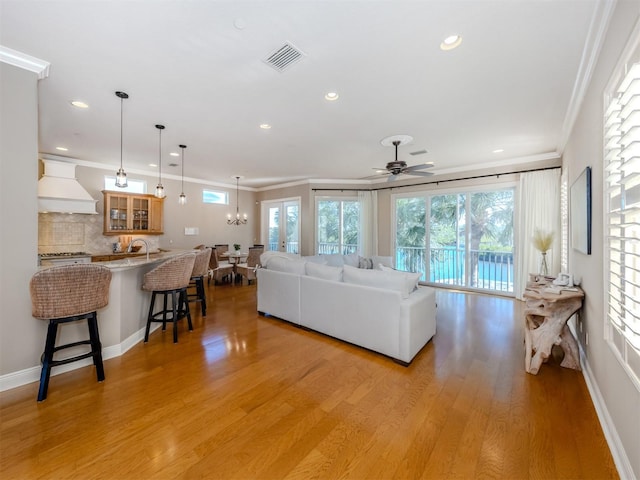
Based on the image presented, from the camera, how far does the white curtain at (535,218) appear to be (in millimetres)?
4512

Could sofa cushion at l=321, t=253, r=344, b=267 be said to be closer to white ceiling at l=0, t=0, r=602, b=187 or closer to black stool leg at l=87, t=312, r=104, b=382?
white ceiling at l=0, t=0, r=602, b=187

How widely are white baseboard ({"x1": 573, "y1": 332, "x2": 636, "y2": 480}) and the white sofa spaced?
130 centimetres

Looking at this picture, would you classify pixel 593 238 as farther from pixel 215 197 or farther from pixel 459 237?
pixel 215 197

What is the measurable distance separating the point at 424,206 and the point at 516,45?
440cm

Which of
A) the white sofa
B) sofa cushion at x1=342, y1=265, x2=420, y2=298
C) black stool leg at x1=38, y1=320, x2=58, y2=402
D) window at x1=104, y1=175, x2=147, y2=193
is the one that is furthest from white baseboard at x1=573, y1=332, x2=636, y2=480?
window at x1=104, y1=175, x2=147, y2=193

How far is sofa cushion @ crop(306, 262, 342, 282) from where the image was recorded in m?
3.18

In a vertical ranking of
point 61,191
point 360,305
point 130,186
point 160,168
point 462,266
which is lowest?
point 360,305

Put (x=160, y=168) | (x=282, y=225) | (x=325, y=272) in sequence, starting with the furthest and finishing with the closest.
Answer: (x=282, y=225), (x=160, y=168), (x=325, y=272)

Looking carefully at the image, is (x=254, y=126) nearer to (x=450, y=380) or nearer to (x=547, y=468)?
(x=450, y=380)

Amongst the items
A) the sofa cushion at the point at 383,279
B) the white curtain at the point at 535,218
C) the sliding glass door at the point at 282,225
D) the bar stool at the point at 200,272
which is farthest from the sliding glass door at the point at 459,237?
the bar stool at the point at 200,272

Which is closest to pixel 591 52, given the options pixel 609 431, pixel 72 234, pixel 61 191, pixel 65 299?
pixel 609 431

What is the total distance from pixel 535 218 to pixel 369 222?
11.4ft

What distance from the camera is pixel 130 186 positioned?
239 inches

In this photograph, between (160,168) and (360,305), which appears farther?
(160,168)
